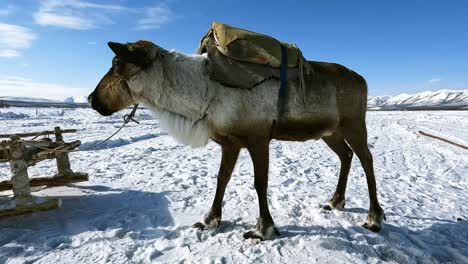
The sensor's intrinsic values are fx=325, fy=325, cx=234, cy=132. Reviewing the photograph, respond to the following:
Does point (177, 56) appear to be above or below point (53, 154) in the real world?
above

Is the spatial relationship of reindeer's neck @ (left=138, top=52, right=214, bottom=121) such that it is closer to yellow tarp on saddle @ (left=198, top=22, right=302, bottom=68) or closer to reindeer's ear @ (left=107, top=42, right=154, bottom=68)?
reindeer's ear @ (left=107, top=42, right=154, bottom=68)

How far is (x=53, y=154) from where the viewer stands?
5.05 meters

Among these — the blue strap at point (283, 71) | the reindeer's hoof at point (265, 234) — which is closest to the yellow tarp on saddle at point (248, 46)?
the blue strap at point (283, 71)

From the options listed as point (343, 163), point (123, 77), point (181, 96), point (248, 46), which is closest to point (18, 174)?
point (123, 77)

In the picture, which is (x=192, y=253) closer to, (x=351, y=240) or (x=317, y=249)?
(x=317, y=249)

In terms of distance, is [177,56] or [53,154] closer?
[177,56]

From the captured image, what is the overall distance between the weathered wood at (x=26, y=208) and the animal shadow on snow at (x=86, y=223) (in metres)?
0.17

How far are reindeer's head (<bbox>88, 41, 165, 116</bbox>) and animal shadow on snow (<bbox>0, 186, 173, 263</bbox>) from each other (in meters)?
1.46

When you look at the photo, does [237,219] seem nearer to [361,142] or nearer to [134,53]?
[361,142]

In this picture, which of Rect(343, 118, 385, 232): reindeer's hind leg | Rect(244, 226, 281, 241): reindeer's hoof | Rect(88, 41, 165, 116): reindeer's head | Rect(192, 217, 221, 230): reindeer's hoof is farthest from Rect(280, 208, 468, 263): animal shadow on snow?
Rect(88, 41, 165, 116): reindeer's head

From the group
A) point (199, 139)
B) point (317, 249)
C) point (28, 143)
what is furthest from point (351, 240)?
point (28, 143)

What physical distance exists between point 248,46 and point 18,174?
3.41m

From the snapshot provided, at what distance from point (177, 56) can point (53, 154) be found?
106 inches

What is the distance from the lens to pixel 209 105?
3.79 meters
